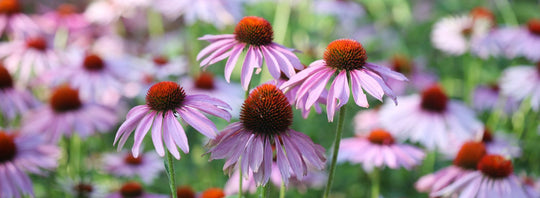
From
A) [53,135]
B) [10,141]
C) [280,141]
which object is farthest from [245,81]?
[53,135]

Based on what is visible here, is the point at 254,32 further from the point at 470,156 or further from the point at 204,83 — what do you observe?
the point at 204,83

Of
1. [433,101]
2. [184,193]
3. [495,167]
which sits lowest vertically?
[184,193]

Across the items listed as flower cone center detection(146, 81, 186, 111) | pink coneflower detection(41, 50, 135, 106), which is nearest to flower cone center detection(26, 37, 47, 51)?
pink coneflower detection(41, 50, 135, 106)

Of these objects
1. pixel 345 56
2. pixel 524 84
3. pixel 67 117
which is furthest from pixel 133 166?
pixel 524 84

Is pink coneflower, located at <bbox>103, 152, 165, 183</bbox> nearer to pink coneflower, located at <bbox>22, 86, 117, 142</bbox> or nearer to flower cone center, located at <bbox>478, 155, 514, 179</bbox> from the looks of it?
pink coneflower, located at <bbox>22, 86, 117, 142</bbox>

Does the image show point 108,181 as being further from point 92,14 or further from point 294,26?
point 294,26

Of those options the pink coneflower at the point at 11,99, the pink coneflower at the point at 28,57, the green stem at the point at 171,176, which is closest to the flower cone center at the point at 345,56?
the green stem at the point at 171,176
